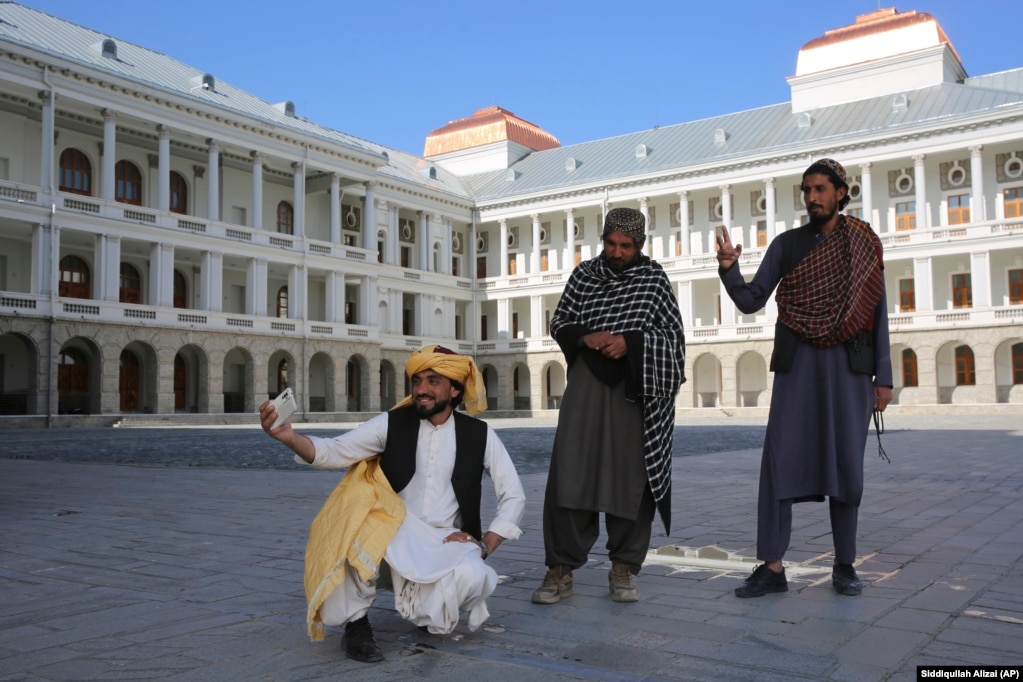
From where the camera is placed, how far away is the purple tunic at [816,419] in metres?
4.73

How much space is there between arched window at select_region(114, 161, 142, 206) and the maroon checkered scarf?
37.0m

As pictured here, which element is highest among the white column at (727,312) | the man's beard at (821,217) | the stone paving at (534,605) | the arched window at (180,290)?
the arched window at (180,290)

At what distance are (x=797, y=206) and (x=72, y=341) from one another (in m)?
34.0

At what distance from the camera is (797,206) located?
1848 inches

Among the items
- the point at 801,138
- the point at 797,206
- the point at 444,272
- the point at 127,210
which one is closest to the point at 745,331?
the point at 797,206

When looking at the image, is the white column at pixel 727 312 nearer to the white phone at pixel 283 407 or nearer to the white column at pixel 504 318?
the white column at pixel 504 318

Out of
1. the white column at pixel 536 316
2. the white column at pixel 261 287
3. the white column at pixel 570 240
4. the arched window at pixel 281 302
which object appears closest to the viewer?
the white column at pixel 261 287

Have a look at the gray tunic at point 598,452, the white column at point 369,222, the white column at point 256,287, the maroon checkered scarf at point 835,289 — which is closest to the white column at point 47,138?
the white column at point 256,287

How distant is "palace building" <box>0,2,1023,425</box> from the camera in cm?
3347

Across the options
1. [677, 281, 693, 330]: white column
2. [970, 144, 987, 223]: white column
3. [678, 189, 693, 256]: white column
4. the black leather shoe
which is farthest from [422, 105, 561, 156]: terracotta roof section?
the black leather shoe

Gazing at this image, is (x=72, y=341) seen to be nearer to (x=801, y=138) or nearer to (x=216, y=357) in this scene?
(x=216, y=357)

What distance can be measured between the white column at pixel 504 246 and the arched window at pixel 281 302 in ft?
45.9

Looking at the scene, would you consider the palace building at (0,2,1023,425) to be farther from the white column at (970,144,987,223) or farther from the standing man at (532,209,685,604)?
the standing man at (532,209,685,604)

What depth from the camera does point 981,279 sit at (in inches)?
1599
